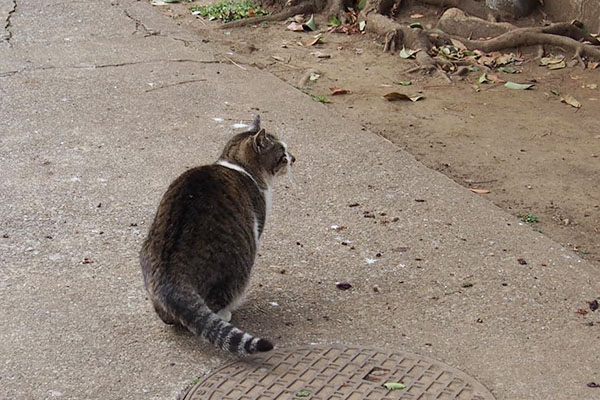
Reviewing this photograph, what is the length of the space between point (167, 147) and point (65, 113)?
1.15 meters

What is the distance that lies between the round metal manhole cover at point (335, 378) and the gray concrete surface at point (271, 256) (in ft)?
0.33

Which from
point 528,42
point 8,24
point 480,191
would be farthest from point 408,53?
point 8,24

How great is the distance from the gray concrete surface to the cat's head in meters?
0.58

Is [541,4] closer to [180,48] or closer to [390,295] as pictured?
[180,48]

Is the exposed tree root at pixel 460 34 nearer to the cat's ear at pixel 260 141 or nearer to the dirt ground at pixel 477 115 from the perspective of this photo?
the dirt ground at pixel 477 115

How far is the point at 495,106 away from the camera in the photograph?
25.4ft

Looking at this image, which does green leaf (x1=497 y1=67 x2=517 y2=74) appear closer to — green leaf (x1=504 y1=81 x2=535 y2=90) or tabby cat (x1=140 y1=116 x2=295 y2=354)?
green leaf (x1=504 y1=81 x2=535 y2=90)

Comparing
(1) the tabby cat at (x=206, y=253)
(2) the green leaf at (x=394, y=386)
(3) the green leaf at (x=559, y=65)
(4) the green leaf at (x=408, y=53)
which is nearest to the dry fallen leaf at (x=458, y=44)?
(4) the green leaf at (x=408, y=53)

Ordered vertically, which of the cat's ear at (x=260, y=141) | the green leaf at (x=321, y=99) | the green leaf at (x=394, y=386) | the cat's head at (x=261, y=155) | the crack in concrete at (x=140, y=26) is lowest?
the crack in concrete at (x=140, y=26)

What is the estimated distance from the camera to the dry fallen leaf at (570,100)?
7750 millimetres

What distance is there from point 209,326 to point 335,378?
2.03ft

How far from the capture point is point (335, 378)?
152 inches

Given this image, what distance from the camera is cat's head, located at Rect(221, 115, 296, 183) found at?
460 centimetres

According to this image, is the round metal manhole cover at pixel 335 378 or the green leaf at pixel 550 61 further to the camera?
the green leaf at pixel 550 61
